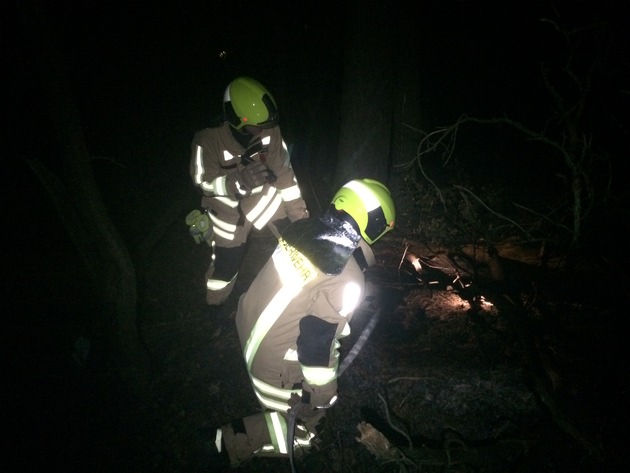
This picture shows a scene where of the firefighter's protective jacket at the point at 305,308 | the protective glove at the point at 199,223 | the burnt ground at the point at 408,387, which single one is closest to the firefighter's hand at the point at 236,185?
the protective glove at the point at 199,223

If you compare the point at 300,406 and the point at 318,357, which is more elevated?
the point at 318,357

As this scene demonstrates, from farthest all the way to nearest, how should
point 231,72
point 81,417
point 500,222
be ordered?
point 231,72 < point 500,222 < point 81,417

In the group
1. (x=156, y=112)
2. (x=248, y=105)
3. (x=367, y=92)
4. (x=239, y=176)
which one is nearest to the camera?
(x=248, y=105)

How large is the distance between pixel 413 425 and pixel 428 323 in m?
1.00

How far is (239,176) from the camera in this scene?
3641 millimetres

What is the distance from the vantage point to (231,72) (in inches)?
319

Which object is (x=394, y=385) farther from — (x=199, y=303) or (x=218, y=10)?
(x=218, y=10)

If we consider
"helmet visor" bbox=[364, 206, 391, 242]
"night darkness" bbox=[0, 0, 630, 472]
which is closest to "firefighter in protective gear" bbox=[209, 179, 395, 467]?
"helmet visor" bbox=[364, 206, 391, 242]

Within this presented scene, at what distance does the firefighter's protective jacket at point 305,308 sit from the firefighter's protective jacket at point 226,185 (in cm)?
145

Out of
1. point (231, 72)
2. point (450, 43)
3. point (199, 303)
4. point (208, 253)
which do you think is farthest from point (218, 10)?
point (450, 43)

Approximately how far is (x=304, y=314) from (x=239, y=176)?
1852mm

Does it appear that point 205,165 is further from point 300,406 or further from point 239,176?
point 300,406

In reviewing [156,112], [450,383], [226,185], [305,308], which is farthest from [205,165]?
[156,112]

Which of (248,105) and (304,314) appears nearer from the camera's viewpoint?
(304,314)
